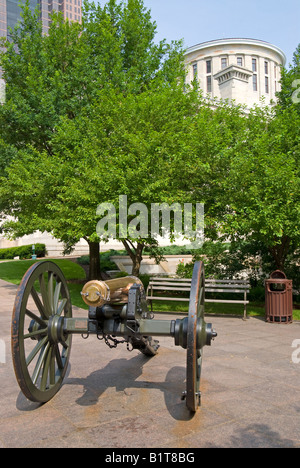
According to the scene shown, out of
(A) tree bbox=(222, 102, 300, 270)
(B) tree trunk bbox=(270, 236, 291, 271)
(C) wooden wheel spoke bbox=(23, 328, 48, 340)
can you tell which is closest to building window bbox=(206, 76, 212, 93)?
(A) tree bbox=(222, 102, 300, 270)

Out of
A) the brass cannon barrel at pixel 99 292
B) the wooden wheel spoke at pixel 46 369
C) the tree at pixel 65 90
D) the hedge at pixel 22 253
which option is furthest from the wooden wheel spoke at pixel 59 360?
the hedge at pixel 22 253

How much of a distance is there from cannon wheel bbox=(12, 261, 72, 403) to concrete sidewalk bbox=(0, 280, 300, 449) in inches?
10.1

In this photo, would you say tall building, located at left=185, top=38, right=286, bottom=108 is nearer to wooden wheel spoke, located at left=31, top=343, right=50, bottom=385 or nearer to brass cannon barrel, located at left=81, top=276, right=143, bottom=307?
brass cannon barrel, located at left=81, top=276, right=143, bottom=307

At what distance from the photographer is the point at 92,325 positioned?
4395mm

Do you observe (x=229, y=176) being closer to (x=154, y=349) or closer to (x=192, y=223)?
(x=192, y=223)

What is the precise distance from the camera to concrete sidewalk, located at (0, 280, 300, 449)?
3.58 metres

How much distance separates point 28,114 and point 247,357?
1361 centimetres

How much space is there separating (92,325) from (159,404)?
3.66 feet

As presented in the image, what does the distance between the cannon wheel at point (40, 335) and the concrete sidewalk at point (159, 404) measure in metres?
0.26

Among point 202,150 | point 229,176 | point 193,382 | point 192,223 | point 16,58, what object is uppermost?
point 16,58

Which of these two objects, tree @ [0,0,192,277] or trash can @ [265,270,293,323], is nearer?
trash can @ [265,270,293,323]

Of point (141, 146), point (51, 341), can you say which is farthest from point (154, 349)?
point (141, 146)

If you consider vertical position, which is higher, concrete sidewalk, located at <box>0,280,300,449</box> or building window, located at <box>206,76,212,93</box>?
building window, located at <box>206,76,212,93</box>
